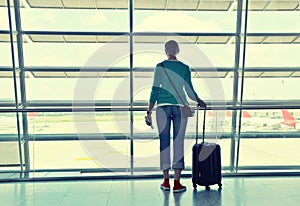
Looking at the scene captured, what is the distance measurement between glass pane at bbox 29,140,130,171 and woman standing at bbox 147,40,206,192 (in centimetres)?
85

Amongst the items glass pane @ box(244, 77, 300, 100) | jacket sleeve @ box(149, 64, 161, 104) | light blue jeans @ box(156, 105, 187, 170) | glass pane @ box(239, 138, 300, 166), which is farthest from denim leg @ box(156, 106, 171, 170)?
glass pane @ box(244, 77, 300, 100)

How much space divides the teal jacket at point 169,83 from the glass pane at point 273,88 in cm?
183

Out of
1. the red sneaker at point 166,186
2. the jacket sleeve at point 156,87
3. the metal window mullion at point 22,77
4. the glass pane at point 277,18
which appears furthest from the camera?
the glass pane at point 277,18

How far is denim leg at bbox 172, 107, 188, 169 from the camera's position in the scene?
292 centimetres

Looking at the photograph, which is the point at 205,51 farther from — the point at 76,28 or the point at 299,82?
the point at 76,28

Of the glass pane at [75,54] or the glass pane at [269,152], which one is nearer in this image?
the glass pane at [269,152]

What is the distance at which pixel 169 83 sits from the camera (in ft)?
9.48

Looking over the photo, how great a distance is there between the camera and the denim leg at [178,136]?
2.92 metres

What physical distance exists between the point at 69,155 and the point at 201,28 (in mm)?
2627

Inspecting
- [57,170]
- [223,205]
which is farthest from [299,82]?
[57,170]

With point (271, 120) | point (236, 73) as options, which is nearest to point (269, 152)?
point (271, 120)

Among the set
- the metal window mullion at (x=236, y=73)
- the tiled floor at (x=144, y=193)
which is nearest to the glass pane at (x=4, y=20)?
the tiled floor at (x=144, y=193)

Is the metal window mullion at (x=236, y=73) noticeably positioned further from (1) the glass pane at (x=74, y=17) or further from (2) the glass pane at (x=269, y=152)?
(1) the glass pane at (x=74, y=17)

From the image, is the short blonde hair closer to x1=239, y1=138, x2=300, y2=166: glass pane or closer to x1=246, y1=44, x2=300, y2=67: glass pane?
x1=239, y1=138, x2=300, y2=166: glass pane
